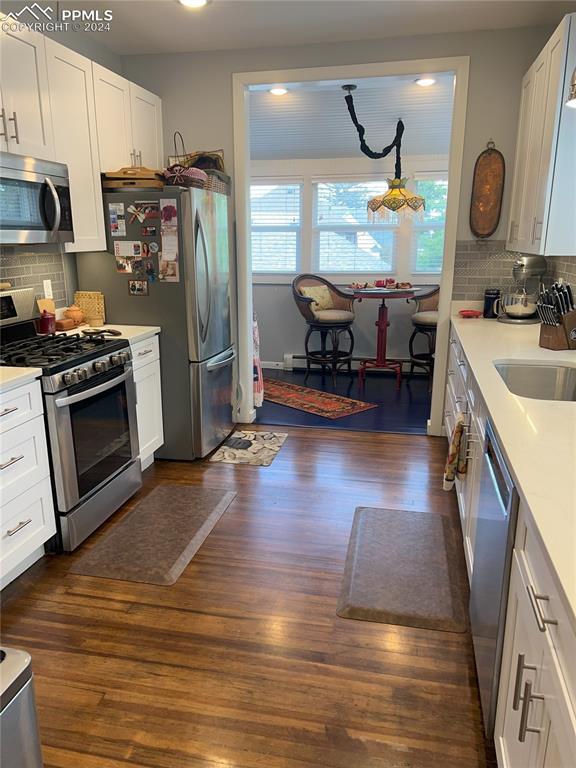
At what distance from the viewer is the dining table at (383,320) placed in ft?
17.3

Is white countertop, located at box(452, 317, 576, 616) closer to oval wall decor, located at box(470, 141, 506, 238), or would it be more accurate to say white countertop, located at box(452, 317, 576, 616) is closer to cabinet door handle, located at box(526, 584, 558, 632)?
cabinet door handle, located at box(526, 584, 558, 632)

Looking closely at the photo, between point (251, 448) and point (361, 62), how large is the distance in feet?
8.91

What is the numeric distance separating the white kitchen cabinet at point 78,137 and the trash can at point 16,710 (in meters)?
2.49

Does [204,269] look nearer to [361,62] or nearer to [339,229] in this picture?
[361,62]

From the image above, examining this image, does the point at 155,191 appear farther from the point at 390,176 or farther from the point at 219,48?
the point at 390,176

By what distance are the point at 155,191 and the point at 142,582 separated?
2.21m

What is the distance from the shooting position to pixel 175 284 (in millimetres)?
3316

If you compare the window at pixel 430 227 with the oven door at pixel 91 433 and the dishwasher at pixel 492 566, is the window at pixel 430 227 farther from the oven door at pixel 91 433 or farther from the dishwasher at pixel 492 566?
the dishwasher at pixel 492 566

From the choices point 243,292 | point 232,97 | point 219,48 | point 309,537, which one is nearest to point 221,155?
point 232,97

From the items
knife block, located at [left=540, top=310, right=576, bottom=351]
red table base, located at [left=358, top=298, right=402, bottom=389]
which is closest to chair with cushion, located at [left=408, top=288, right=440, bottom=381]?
red table base, located at [left=358, top=298, right=402, bottom=389]

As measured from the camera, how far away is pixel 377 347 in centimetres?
589

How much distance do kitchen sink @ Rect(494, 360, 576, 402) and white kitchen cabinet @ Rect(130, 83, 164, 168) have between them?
271 centimetres

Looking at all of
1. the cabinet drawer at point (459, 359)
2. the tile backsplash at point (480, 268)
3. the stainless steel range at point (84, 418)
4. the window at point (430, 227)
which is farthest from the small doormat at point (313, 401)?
the stainless steel range at point (84, 418)

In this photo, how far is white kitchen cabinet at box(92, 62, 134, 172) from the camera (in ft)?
10.2
